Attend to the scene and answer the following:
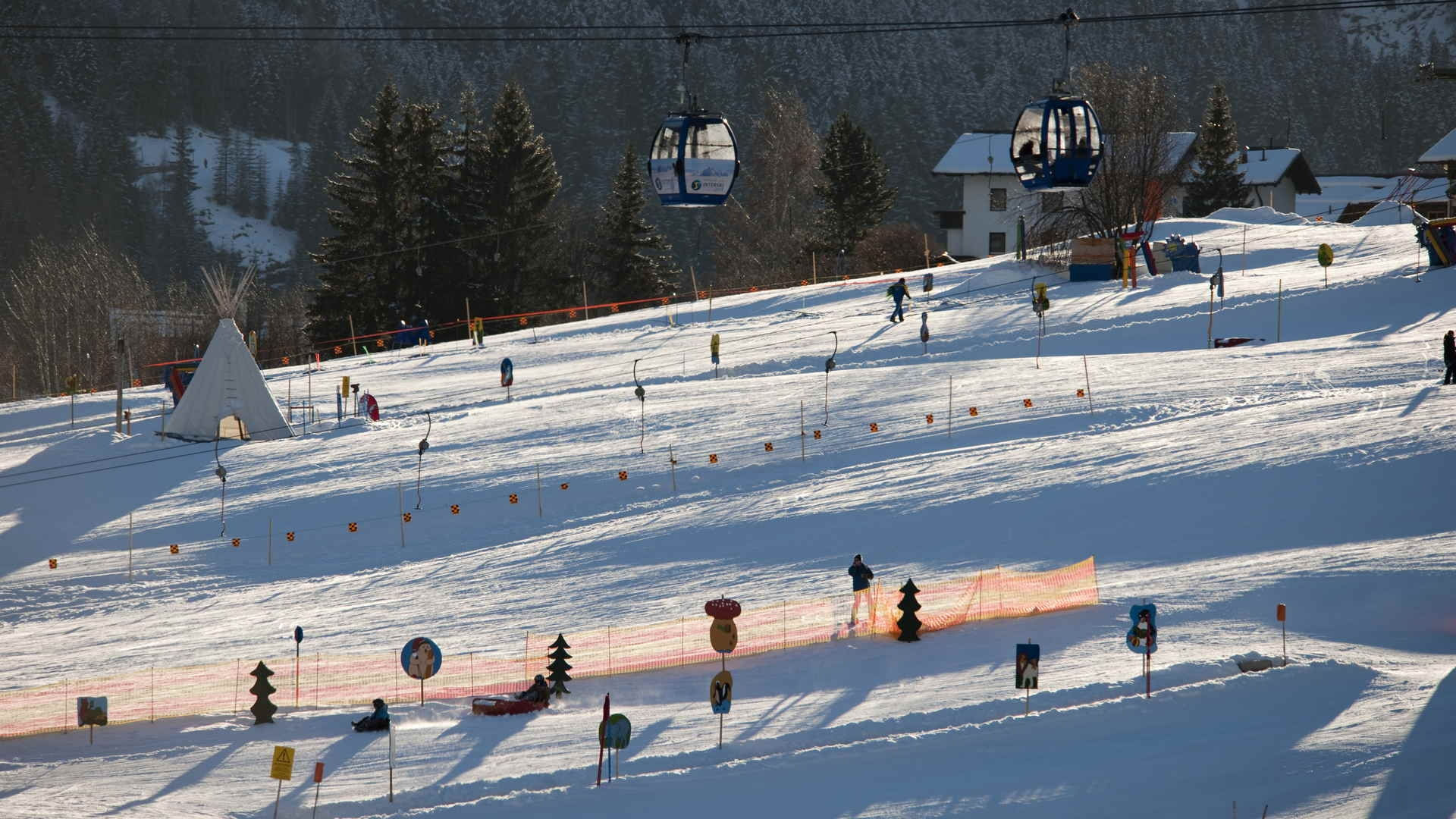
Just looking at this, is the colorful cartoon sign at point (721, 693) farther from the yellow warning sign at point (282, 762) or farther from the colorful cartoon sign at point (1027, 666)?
the yellow warning sign at point (282, 762)

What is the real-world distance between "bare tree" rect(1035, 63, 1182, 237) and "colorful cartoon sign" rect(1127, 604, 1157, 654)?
37.8 m

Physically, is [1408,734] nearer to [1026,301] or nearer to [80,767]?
[80,767]

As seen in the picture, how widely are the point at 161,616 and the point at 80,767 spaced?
6.55 meters

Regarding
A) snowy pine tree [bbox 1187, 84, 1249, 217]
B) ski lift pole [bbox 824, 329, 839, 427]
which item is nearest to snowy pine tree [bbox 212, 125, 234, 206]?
snowy pine tree [bbox 1187, 84, 1249, 217]

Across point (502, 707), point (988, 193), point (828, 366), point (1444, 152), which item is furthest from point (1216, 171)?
point (502, 707)

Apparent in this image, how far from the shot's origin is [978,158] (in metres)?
72.2

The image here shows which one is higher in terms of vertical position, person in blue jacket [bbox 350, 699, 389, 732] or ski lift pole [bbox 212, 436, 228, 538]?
ski lift pole [bbox 212, 436, 228, 538]

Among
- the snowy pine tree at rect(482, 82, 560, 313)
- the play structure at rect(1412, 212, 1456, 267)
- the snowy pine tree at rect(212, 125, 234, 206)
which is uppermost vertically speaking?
the snowy pine tree at rect(212, 125, 234, 206)

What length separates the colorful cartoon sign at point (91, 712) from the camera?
1508 centimetres

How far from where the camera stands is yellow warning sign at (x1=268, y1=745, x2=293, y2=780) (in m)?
12.4

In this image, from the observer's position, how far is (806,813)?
12.3 metres

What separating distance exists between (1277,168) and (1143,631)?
67.5m

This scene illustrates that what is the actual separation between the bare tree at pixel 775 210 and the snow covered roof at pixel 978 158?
7.22 m

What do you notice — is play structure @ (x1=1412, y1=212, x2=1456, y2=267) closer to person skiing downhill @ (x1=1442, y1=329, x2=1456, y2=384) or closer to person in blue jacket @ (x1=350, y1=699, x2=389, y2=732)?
person skiing downhill @ (x1=1442, y1=329, x2=1456, y2=384)
